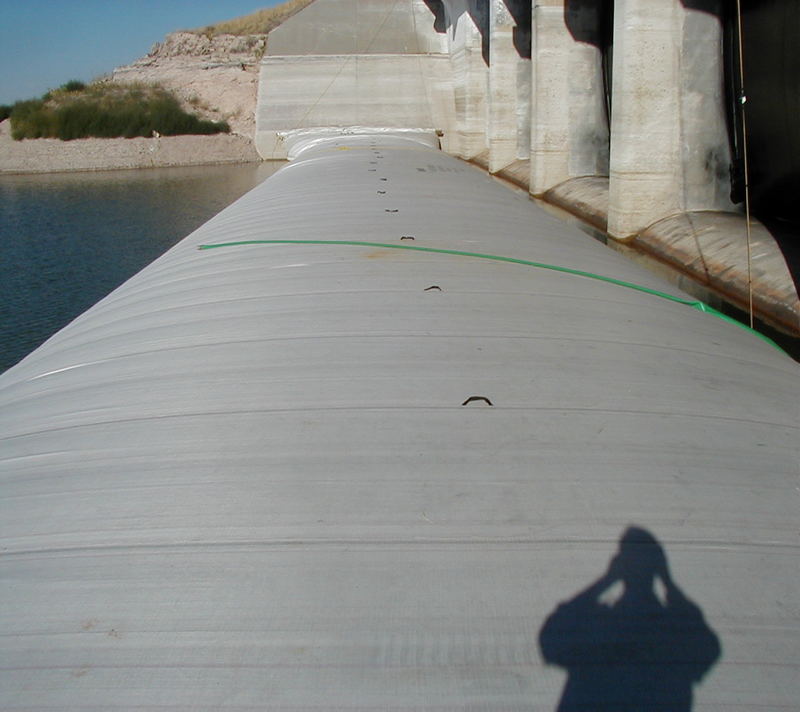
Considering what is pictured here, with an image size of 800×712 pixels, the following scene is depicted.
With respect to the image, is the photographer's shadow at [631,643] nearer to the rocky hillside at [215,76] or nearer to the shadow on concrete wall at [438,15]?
the rocky hillside at [215,76]

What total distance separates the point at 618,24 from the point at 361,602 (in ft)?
39.4

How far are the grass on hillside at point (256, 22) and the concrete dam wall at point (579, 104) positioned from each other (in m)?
18.7

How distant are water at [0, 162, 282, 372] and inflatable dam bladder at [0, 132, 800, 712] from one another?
7.63 metres

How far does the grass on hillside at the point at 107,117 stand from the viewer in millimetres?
34312

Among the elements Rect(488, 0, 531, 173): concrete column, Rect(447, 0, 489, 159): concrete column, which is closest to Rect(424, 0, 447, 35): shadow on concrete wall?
Rect(447, 0, 489, 159): concrete column

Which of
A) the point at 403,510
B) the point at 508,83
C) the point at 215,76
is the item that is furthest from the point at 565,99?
the point at 215,76

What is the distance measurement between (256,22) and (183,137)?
26859 millimetres

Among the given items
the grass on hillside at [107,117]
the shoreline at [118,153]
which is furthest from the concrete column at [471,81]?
A: the grass on hillside at [107,117]

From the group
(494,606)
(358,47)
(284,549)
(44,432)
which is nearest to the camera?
(494,606)

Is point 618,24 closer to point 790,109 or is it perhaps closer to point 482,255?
point 790,109

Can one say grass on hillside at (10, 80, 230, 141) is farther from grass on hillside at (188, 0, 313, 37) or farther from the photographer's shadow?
the photographer's shadow

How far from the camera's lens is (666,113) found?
39.4 feet

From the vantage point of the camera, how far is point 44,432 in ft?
10.5

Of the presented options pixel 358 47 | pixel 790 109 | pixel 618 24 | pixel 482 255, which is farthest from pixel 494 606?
pixel 358 47
